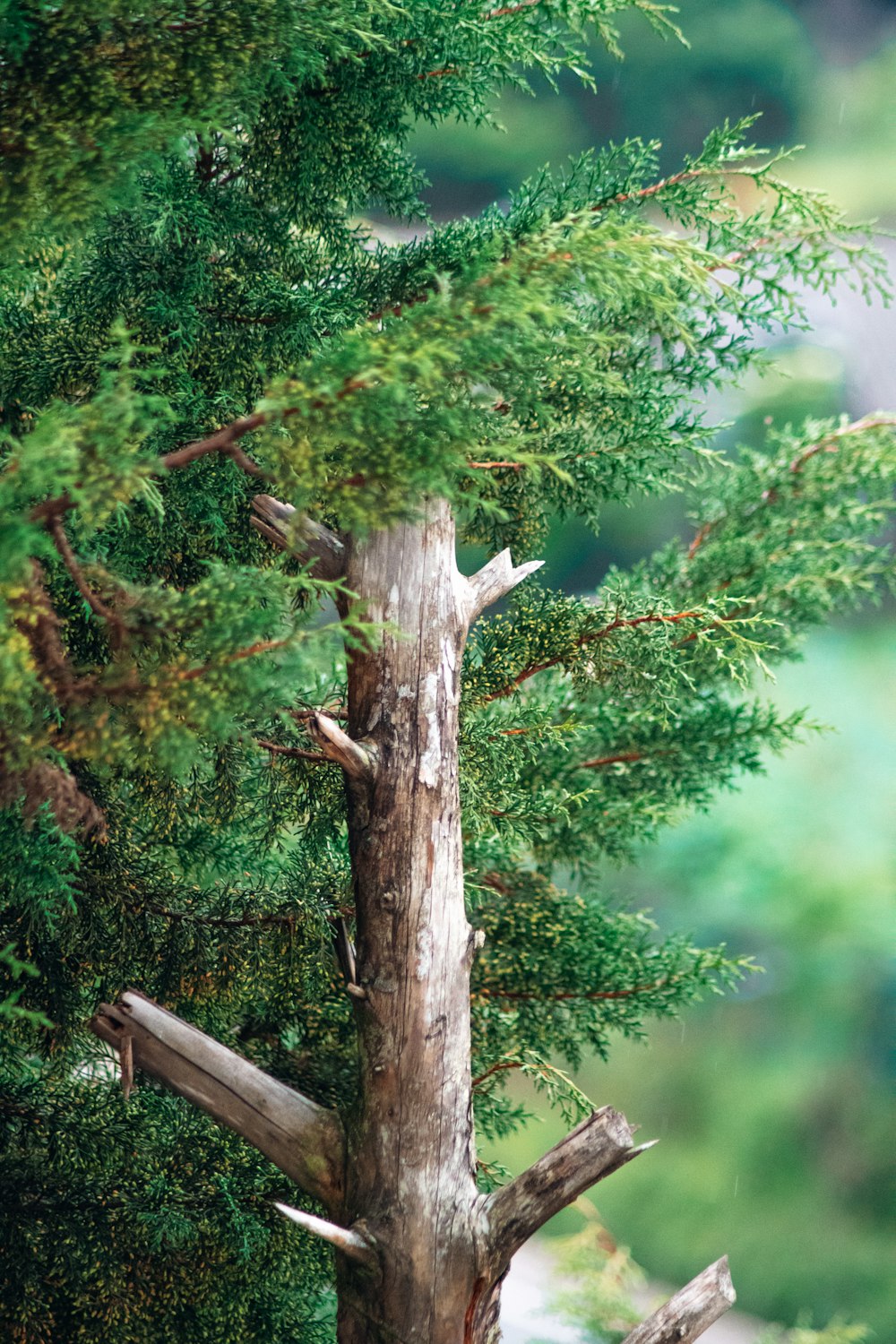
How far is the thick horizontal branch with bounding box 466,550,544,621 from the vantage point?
154cm

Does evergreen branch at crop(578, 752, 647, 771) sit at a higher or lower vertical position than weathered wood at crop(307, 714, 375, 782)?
higher

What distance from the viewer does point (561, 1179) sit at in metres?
1.38

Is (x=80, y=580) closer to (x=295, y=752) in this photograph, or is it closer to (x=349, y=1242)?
(x=295, y=752)

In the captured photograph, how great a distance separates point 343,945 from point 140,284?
94 cm

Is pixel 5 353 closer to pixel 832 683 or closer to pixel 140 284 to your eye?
pixel 140 284

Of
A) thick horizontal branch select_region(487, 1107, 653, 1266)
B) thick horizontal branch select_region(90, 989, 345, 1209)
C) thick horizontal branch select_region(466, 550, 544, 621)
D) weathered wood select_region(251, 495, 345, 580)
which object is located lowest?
thick horizontal branch select_region(487, 1107, 653, 1266)

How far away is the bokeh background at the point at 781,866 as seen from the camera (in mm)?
3941

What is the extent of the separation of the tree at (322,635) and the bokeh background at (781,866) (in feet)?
6.43

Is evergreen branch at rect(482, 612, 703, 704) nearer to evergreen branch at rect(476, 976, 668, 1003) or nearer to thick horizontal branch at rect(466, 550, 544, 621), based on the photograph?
thick horizontal branch at rect(466, 550, 544, 621)

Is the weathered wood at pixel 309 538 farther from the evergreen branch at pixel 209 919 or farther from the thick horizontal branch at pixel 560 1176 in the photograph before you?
the thick horizontal branch at pixel 560 1176

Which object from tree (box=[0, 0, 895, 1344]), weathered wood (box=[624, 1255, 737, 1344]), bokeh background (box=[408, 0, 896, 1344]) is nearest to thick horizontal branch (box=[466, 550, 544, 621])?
tree (box=[0, 0, 895, 1344])

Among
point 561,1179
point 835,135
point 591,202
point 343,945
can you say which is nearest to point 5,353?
point 591,202

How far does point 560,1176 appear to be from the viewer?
1.38m

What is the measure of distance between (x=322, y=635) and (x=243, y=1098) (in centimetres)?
72
